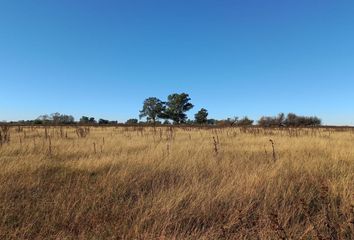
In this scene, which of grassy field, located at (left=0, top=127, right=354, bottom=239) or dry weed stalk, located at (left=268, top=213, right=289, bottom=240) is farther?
grassy field, located at (left=0, top=127, right=354, bottom=239)

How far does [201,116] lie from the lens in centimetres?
6700

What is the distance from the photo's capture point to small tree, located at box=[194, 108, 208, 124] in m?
66.1

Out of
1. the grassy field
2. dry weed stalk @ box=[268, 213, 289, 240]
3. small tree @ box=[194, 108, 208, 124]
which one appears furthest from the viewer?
small tree @ box=[194, 108, 208, 124]

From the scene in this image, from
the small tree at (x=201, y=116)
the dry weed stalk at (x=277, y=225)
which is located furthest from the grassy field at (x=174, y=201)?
the small tree at (x=201, y=116)

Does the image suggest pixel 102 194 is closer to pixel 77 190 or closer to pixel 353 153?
pixel 77 190

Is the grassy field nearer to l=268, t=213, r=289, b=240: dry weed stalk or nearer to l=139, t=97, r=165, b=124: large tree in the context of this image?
l=268, t=213, r=289, b=240: dry weed stalk

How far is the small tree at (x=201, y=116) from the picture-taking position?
66125 millimetres

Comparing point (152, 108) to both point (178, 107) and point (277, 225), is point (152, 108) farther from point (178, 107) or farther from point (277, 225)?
point (277, 225)

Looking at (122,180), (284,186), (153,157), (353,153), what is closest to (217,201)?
(284,186)

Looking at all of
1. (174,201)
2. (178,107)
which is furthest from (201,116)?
(174,201)

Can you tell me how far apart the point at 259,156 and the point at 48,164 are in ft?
15.7

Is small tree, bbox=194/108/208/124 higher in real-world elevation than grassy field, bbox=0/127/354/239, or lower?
higher

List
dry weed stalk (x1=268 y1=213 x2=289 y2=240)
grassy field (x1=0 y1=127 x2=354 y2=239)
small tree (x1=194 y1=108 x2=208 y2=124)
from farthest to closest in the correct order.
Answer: small tree (x1=194 y1=108 x2=208 y2=124), grassy field (x1=0 y1=127 x2=354 y2=239), dry weed stalk (x1=268 y1=213 x2=289 y2=240)

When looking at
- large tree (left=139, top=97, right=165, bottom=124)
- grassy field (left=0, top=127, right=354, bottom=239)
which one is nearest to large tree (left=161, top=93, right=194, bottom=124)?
large tree (left=139, top=97, right=165, bottom=124)
